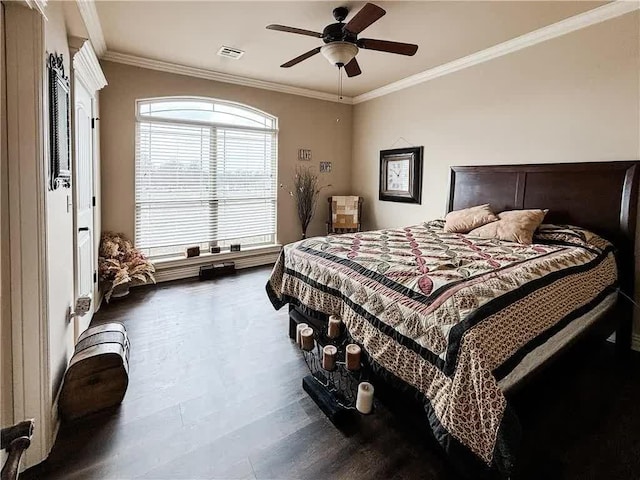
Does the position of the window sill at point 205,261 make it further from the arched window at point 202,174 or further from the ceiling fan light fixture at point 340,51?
the ceiling fan light fixture at point 340,51

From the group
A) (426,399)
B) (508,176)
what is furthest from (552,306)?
(508,176)

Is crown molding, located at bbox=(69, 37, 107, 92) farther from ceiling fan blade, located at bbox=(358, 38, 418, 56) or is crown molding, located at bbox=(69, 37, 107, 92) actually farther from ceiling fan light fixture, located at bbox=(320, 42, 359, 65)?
ceiling fan blade, located at bbox=(358, 38, 418, 56)

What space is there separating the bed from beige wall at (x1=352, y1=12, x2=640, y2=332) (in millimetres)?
243

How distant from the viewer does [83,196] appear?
2.82 meters

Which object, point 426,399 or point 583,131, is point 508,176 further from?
point 426,399

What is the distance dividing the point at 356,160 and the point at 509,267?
4105mm

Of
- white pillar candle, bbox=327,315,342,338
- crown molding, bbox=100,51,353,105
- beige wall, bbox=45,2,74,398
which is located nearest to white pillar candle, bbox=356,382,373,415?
white pillar candle, bbox=327,315,342,338

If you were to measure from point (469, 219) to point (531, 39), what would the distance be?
180cm

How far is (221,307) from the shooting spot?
11.6 feet

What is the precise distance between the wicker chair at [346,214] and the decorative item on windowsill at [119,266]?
266cm

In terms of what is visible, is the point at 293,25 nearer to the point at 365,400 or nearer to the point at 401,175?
the point at 401,175

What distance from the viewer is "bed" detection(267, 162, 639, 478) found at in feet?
4.32

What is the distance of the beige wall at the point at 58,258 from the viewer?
1728mm

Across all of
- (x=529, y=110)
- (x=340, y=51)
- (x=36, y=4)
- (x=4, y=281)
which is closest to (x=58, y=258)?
(x=4, y=281)
